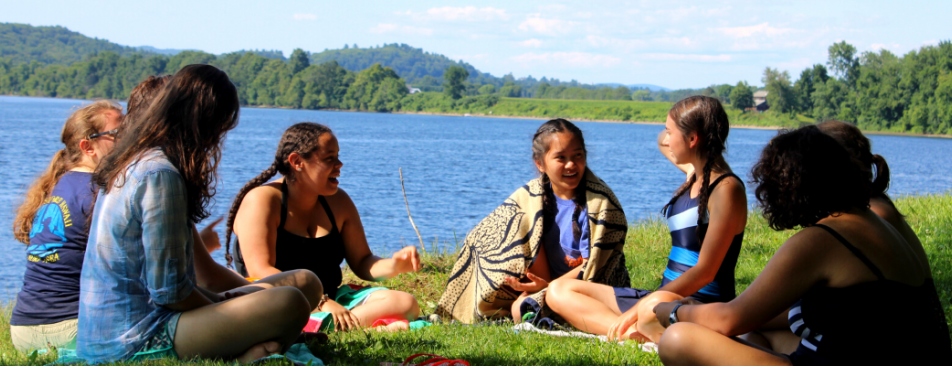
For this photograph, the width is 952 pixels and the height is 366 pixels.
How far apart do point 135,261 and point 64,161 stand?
1.39 m

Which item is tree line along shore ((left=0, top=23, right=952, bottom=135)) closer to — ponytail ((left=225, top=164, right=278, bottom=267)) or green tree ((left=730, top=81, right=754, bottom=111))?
green tree ((left=730, top=81, right=754, bottom=111))

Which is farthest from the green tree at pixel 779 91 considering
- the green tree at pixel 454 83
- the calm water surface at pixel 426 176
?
the green tree at pixel 454 83

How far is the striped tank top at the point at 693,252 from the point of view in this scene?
13.2 ft

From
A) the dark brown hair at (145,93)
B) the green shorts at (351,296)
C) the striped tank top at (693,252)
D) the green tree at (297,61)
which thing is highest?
the green tree at (297,61)

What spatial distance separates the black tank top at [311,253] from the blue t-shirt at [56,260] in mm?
1318

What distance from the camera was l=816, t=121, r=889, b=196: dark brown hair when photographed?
139 inches

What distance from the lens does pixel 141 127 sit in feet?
9.63

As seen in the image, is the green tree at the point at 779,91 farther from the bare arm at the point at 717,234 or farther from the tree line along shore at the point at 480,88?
the bare arm at the point at 717,234

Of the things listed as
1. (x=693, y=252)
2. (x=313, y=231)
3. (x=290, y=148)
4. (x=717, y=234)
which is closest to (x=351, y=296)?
(x=313, y=231)

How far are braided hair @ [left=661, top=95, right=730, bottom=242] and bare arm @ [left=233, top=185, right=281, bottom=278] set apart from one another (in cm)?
258

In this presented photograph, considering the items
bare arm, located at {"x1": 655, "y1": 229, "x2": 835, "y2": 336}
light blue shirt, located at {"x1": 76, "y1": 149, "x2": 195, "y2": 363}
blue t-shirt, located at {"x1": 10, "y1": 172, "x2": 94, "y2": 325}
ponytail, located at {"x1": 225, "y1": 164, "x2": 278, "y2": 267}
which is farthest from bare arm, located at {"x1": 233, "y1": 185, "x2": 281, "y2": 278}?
bare arm, located at {"x1": 655, "y1": 229, "x2": 835, "y2": 336}

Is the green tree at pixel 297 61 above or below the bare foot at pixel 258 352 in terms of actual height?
above

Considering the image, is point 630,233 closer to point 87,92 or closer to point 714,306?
point 714,306

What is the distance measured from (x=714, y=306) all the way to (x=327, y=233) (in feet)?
9.08
